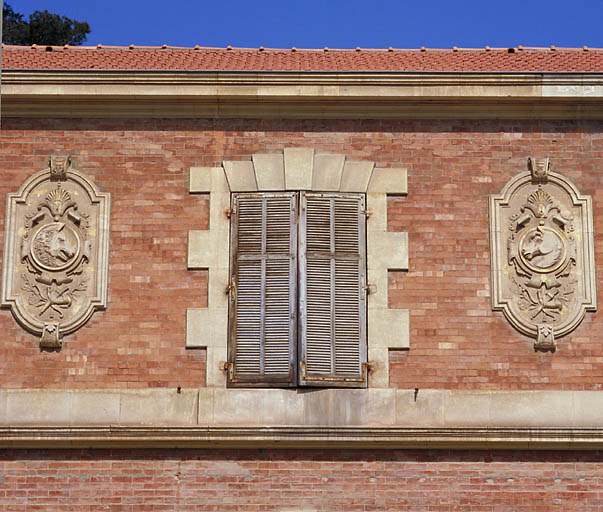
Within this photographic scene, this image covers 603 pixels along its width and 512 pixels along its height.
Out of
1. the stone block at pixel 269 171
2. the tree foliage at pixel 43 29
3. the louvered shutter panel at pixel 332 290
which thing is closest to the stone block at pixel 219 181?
the stone block at pixel 269 171

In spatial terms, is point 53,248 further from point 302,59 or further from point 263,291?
point 302,59

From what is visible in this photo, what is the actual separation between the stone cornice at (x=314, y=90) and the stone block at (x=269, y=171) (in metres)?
0.63

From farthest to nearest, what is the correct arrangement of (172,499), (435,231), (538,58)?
(538,58) → (435,231) → (172,499)

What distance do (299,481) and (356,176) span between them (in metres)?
3.63

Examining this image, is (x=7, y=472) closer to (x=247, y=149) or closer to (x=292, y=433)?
(x=292, y=433)

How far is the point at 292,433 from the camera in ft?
44.3

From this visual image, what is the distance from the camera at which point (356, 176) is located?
14.6m

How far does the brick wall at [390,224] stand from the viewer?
13.9m

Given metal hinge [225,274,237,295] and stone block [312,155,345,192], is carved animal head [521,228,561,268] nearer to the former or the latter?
stone block [312,155,345,192]

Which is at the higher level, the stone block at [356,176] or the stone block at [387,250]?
the stone block at [356,176]

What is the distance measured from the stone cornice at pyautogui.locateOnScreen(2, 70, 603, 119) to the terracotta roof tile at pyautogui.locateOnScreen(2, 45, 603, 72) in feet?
1.29

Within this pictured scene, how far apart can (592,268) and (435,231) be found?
1854 mm

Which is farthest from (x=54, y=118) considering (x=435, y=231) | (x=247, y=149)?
(x=435, y=231)

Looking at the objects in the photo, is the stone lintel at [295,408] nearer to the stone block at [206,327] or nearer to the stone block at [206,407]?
the stone block at [206,407]
